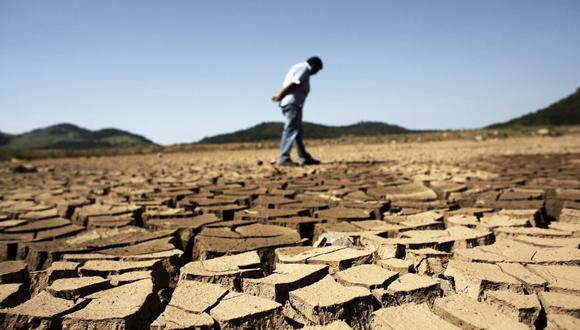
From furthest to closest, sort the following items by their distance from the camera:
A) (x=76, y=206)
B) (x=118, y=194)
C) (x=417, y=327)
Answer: (x=118, y=194) → (x=76, y=206) → (x=417, y=327)

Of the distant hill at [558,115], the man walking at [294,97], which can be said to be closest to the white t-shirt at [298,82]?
the man walking at [294,97]

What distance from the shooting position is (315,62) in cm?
566

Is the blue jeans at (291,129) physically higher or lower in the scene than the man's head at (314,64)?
lower

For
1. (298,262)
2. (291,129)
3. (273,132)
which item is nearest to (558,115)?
(273,132)

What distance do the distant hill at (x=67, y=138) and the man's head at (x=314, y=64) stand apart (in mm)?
39437

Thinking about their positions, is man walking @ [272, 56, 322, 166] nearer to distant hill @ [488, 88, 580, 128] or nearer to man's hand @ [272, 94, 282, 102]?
man's hand @ [272, 94, 282, 102]

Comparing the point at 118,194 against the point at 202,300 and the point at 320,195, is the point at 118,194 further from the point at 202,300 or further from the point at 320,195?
the point at 202,300

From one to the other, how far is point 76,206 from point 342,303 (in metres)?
2.52

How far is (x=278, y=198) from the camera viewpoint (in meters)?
3.13

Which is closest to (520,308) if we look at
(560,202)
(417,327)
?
(417,327)

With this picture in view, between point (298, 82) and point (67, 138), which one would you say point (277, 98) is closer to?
point (298, 82)

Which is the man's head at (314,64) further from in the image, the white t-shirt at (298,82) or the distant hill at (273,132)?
the distant hill at (273,132)

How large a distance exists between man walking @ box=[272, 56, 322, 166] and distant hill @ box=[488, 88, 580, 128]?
3839 centimetres

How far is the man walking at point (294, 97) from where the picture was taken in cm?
552
